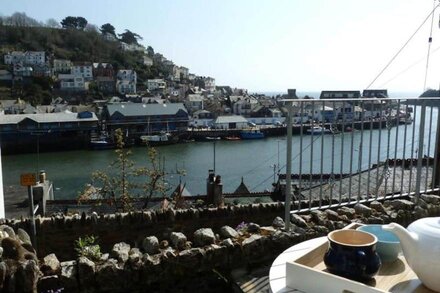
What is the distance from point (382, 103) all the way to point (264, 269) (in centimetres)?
144

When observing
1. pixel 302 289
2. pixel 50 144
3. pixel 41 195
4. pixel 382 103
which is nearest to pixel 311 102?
pixel 382 103

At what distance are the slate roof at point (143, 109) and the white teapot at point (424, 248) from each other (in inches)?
1722

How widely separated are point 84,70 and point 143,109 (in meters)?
26.5

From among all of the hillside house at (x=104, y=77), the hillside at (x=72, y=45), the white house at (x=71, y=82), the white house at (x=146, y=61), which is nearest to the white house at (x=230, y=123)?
the hillside house at (x=104, y=77)

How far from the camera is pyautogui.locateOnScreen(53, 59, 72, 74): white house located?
2616 inches

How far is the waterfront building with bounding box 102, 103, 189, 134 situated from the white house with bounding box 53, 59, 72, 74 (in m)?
26.6

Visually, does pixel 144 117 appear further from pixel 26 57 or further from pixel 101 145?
pixel 26 57

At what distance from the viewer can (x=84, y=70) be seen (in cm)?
6575

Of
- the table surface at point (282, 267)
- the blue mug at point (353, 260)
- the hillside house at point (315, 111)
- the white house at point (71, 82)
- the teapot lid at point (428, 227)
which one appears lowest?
the table surface at point (282, 267)

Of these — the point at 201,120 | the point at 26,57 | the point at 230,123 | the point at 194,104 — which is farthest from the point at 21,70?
the point at 230,123

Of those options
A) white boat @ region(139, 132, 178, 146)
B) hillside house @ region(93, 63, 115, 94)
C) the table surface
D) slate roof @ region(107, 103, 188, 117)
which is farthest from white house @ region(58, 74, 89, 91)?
the table surface

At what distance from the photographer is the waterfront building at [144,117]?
4309 cm

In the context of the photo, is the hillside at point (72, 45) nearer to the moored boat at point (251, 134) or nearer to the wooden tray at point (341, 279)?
the moored boat at point (251, 134)

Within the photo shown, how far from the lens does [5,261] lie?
2.29m
